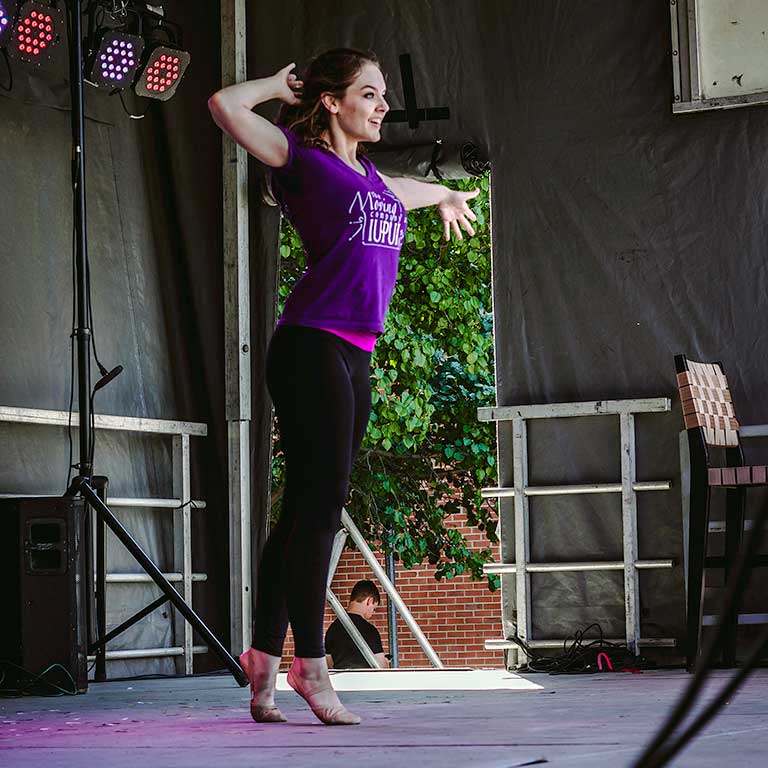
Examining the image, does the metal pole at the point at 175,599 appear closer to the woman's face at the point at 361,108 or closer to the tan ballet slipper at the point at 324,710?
the tan ballet slipper at the point at 324,710

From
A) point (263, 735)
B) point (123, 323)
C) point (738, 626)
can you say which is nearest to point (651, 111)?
point (738, 626)

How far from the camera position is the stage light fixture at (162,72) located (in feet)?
15.6

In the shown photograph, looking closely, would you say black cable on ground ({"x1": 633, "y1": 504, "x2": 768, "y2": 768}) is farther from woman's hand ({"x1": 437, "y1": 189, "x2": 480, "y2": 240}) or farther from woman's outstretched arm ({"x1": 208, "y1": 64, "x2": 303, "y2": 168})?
woman's hand ({"x1": 437, "y1": 189, "x2": 480, "y2": 240})

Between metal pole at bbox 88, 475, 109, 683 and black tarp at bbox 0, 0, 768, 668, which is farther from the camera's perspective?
black tarp at bbox 0, 0, 768, 668

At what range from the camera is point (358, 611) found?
7496mm

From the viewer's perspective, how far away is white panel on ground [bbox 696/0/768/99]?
4590 mm

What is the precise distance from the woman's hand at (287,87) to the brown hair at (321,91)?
2 centimetres

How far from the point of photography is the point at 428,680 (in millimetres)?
3898

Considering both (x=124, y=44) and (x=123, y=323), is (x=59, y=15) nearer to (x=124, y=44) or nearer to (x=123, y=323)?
(x=124, y=44)

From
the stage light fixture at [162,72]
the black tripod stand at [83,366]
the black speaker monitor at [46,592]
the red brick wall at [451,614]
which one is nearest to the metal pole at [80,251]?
the black tripod stand at [83,366]

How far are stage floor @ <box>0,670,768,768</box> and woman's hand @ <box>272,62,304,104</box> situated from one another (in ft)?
4.16

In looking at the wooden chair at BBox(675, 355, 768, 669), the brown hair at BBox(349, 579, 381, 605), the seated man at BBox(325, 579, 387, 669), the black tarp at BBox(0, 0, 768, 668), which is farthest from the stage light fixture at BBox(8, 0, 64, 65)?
the brown hair at BBox(349, 579, 381, 605)

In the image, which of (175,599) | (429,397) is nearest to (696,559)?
(175,599)

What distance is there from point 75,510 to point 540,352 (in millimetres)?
1913
